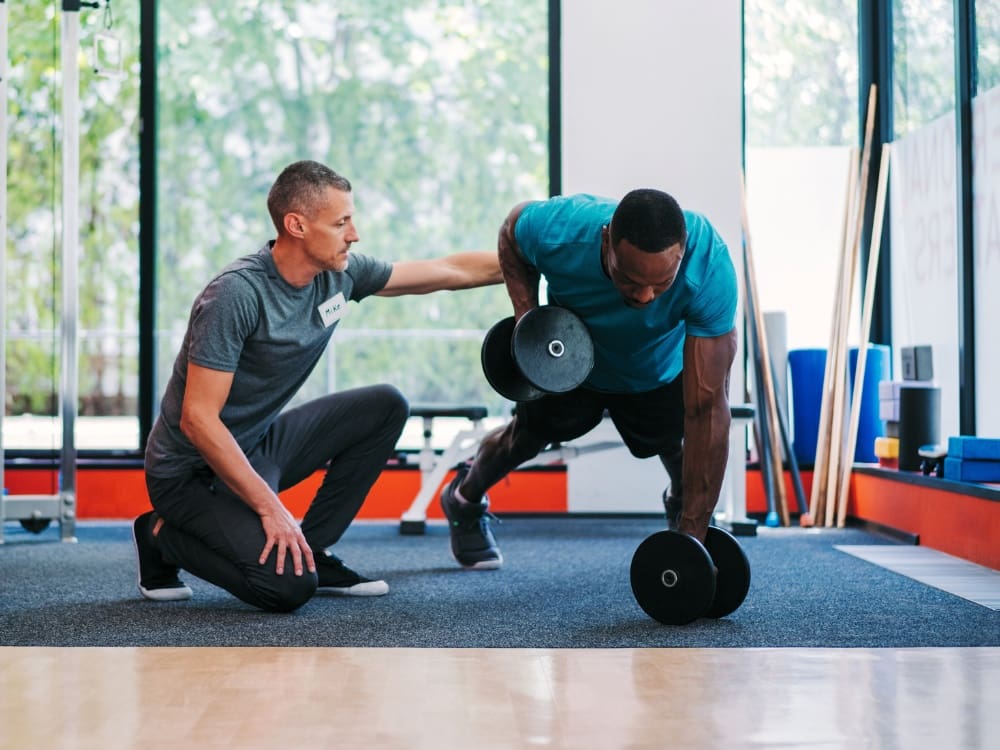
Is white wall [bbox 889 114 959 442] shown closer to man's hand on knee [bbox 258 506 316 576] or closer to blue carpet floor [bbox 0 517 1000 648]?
blue carpet floor [bbox 0 517 1000 648]

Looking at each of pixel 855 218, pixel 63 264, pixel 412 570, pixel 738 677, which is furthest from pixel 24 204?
pixel 738 677

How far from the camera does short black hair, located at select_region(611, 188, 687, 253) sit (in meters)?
2.14

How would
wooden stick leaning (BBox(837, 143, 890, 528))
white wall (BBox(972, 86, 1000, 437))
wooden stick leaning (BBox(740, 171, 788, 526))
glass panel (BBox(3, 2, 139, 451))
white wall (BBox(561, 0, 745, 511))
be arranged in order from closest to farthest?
white wall (BBox(972, 86, 1000, 437)), wooden stick leaning (BBox(837, 143, 890, 528)), wooden stick leaning (BBox(740, 171, 788, 526)), white wall (BBox(561, 0, 745, 511)), glass panel (BBox(3, 2, 139, 451))

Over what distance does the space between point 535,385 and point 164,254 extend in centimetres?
322

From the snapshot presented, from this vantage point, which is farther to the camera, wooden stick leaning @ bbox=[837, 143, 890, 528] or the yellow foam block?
wooden stick leaning @ bbox=[837, 143, 890, 528]

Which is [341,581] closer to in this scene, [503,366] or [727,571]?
[503,366]

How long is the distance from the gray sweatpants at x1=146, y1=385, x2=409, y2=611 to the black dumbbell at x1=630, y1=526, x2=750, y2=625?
73 centimetres

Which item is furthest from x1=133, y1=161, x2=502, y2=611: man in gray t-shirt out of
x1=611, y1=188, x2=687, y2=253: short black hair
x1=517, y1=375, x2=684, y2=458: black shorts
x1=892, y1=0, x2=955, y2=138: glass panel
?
x1=892, y1=0, x2=955, y2=138: glass panel

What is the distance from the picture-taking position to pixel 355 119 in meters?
5.27

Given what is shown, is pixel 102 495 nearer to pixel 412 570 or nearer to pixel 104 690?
pixel 412 570

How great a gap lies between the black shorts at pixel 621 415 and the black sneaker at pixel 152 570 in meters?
0.96

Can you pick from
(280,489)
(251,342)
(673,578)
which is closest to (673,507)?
(673,578)

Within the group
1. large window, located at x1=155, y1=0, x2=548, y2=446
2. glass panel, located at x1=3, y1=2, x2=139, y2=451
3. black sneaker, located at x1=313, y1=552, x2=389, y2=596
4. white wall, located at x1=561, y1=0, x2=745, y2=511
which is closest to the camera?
black sneaker, located at x1=313, y1=552, x2=389, y2=596

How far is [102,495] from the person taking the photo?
4996 millimetres
